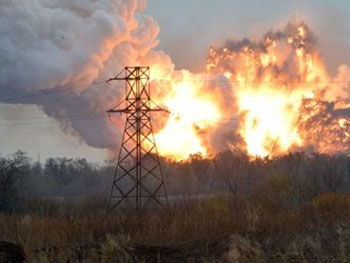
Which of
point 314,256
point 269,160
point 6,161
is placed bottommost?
point 314,256

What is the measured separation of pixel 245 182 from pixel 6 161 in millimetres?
49151

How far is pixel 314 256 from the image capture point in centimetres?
1409

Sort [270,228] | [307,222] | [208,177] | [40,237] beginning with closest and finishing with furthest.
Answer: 1. [40,237]
2. [270,228]
3. [307,222]
4. [208,177]

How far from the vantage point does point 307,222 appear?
754 inches

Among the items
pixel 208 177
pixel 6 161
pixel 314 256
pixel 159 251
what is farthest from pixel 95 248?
pixel 208 177

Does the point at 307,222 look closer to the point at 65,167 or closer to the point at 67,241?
the point at 67,241

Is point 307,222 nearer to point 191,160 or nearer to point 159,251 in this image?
point 159,251

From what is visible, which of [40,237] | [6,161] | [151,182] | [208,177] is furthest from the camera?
[208,177]

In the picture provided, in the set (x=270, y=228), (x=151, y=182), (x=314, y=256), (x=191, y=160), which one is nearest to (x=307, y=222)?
(x=270, y=228)

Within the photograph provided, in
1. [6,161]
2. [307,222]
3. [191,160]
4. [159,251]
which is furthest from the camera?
[191,160]

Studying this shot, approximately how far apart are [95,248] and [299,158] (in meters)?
113

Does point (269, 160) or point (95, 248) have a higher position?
point (269, 160)

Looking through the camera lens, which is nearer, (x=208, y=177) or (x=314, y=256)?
(x=314, y=256)

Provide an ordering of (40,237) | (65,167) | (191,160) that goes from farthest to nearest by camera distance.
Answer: (65,167) → (191,160) → (40,237)
